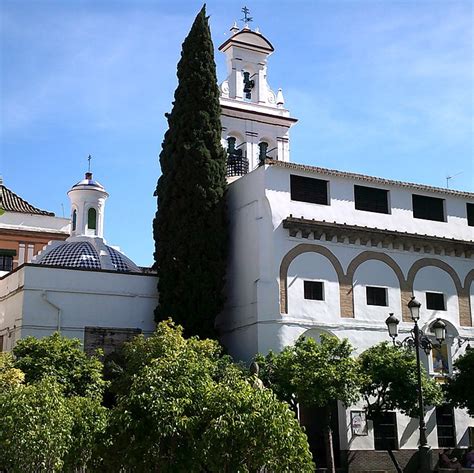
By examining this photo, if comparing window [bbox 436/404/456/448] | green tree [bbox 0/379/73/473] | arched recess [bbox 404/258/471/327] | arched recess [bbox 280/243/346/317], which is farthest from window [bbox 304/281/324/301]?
green tree [bbox 0/379/73/473]

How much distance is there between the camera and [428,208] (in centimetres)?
3200

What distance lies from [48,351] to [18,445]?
9671mm

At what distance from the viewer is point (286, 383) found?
23.9m

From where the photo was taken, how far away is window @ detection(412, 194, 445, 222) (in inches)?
1248

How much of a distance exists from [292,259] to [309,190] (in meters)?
2.88

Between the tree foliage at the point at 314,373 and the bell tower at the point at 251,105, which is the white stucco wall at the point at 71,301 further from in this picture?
the bell tower at the point at 251,105

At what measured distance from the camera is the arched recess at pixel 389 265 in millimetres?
29297

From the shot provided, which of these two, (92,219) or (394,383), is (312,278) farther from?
(92,219)

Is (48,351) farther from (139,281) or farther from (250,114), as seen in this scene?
(250,114)

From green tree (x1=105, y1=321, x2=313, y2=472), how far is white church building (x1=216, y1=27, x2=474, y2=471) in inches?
520

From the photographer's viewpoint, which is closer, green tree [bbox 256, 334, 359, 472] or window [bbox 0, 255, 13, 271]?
green tree [bbox 256, 334, 359, 472]

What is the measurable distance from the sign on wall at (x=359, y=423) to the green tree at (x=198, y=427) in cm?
1416

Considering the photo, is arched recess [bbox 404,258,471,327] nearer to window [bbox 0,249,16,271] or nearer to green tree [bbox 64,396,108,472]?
green tree [bbox 64,396,108,472]

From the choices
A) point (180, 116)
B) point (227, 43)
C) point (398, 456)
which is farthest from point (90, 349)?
point (227, 43)
